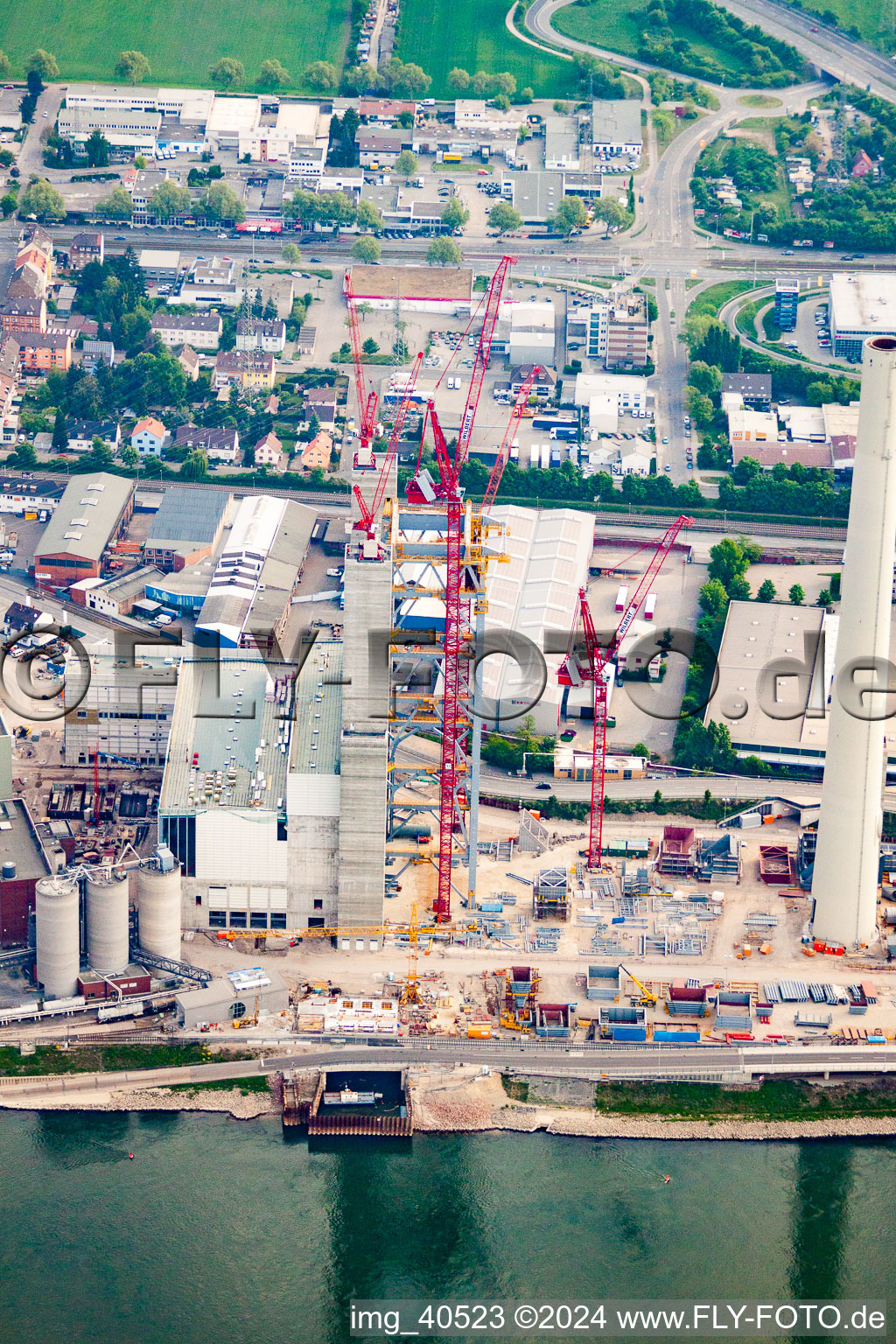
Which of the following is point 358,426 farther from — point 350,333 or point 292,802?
point 292,802

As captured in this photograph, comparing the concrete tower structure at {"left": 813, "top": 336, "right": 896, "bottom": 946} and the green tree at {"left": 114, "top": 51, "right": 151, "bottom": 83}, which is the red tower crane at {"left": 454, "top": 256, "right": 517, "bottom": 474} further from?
the green tree at {"left": 114, "top": 51, "right": 151, "bottom": 83}

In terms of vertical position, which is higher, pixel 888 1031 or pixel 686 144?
→ pixel 686 144

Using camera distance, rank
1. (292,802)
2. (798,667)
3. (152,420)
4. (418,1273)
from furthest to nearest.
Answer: (152,420) → (798,667) → (292,802) → (418,1273)

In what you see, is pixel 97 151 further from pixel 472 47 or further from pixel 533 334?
pixel 533 334

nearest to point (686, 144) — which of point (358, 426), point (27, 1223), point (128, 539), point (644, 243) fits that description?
point (644, 243)

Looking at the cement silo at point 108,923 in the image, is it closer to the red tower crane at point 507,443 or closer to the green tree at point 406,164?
the red tower crane at point 507,443

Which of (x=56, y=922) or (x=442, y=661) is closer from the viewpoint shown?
(x=56, y=922)

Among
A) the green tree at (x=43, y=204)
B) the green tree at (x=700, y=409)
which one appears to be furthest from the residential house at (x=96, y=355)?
the green tree at (x=700, y=409)
